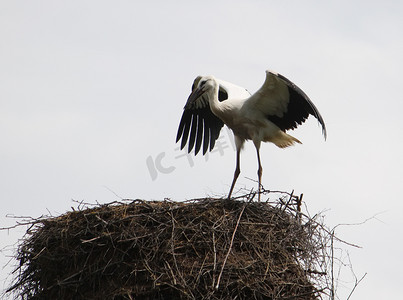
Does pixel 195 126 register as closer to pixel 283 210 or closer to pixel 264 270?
pixel 283 210

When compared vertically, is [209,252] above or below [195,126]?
below

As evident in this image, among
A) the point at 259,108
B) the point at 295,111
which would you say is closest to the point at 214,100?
the point at 259,108

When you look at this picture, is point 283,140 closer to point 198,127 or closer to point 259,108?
point 259,108

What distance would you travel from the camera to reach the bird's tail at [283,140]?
9460 mm

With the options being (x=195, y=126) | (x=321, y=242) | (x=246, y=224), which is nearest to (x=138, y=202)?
(x=246, y=224)

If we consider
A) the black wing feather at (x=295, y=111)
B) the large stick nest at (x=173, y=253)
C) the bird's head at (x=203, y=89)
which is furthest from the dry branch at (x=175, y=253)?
the bird's head at (x=203, y=89)

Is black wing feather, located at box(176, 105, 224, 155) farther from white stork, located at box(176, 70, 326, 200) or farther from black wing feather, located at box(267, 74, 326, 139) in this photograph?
black wing feather, located at box(267, 74, 326, 139)

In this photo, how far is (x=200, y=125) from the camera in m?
10.3

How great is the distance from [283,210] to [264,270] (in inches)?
33.8

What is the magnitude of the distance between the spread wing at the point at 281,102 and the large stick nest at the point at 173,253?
4.97ft

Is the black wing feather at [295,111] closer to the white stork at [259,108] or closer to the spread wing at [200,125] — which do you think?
the white stork at [259,108]

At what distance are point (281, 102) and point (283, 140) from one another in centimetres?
57

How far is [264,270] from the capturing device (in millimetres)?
7164

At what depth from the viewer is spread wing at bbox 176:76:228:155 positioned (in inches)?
404
